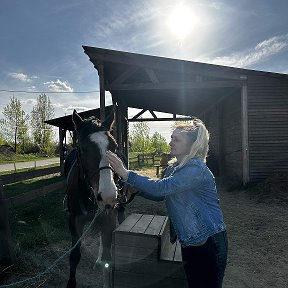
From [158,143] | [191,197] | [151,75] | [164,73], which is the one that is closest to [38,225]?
[191,197]

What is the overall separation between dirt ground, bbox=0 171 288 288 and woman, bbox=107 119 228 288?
2098 millimetres

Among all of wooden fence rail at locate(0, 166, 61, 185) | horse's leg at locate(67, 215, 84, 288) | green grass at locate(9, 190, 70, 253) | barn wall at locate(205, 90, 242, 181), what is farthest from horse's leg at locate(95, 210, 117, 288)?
barn wall at locate(205, 90, 242, 181)

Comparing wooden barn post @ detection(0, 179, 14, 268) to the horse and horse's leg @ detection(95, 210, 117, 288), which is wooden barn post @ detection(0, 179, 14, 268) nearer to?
the horse

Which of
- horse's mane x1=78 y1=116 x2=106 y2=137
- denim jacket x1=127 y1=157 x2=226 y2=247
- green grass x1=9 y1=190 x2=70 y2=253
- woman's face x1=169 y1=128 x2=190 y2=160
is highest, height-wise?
horse's mane x1=78 y1=116 x2=106 y2=137

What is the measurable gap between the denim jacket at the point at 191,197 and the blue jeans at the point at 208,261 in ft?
0.19

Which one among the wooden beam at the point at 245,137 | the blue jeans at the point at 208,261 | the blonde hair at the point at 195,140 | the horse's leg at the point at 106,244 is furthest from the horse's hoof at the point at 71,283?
the wooden beam at the point at 245,137

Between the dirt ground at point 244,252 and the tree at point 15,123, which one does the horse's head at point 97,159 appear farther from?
the tree at point 15,123

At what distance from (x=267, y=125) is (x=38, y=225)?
9.54 m

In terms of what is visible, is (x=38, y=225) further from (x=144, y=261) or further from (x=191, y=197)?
(x=191, y=197)

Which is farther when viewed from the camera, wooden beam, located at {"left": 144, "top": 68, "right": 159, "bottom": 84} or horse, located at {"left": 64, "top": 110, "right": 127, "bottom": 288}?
wooden beam, located at {"left": 144, "top": 68, "right": 159, "bottom": 84}

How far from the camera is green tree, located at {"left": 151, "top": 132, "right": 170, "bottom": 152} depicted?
48.1m

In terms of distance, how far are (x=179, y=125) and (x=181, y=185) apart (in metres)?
0.55

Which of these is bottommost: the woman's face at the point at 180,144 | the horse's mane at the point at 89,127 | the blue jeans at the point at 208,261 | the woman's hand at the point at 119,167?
the blue jeans at the point at 208,261

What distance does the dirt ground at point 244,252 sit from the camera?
4.09 m
